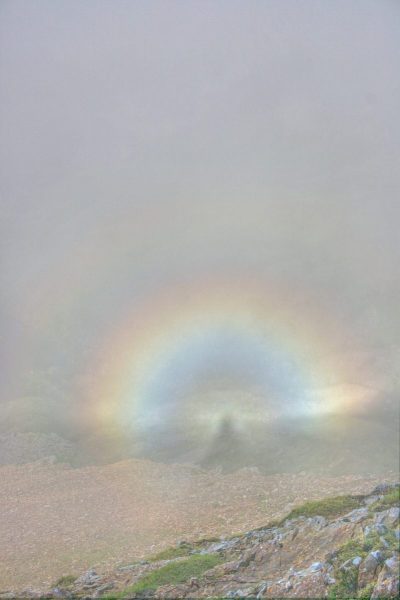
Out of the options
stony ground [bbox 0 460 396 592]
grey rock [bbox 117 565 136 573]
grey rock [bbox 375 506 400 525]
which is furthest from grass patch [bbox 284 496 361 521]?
grey rock [bbox 117 565 136 573]

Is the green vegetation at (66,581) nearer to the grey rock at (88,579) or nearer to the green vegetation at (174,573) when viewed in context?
the grey rock at (88,579)

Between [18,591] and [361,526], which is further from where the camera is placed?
[18,591]

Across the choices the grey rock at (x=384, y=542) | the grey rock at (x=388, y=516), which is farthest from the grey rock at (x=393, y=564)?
the grey rock at (x=388, y=516)

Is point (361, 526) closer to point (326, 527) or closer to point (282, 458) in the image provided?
point (326, 527)

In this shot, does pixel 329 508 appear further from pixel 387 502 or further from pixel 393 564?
pixel 393 564

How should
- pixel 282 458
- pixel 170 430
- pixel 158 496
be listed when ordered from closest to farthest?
pixel 158 496
pixel 282 458
pixel 170 430

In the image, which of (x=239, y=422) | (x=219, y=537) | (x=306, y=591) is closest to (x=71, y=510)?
(x=219, y=537)

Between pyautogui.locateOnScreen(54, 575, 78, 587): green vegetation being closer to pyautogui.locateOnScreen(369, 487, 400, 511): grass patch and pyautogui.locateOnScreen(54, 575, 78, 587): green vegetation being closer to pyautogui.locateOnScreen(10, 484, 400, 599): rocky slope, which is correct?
pyautogui.locateOnScreen(10, 484, 400, 599): rocky slope
